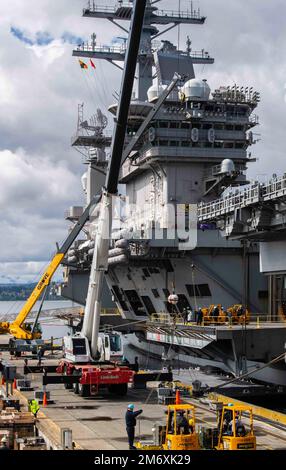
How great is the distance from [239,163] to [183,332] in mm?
15702

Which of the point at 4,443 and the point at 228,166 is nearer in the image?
the point at 4,443

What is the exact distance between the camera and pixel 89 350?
2533 centimetres

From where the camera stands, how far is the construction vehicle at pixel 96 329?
23.8 m

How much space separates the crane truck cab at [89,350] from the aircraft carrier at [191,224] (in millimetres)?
5031

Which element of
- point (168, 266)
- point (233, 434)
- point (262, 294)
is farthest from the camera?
point (168, 266)

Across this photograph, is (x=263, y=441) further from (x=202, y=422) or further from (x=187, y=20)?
(x=187, y=20)

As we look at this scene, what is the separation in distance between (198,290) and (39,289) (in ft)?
31.0

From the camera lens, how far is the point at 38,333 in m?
46.2

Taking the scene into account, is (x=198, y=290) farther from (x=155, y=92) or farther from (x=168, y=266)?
(x=155, y=92)

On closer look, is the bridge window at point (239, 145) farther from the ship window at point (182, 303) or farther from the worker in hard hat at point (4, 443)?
the worker in hard hat at point (4, 443)

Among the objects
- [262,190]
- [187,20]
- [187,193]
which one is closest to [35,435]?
[262,190]

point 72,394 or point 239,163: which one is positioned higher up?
point 239,163

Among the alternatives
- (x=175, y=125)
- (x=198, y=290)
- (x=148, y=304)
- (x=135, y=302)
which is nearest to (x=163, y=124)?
(x=175, y=125)
